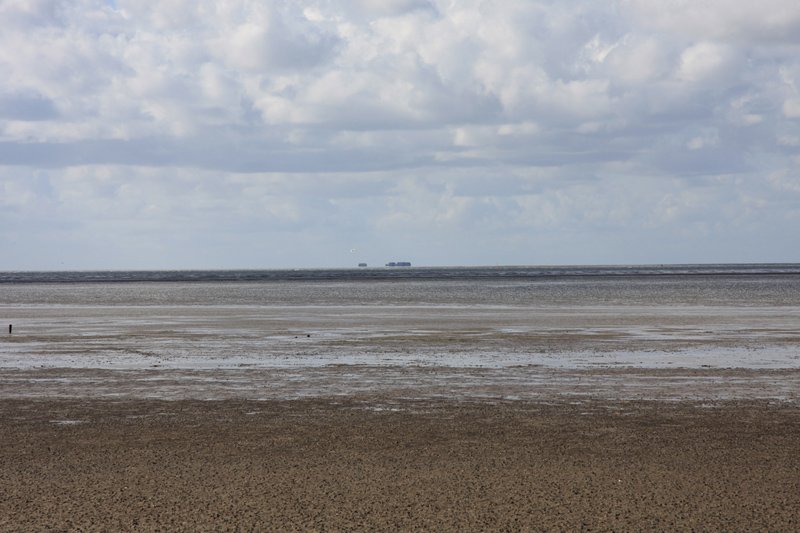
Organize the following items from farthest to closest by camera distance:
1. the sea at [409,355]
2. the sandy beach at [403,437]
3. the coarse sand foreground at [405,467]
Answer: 1. the sea at [409,355]
2. the sandy beach at [403,437]
3. the coarse sand foreground at [405,467]

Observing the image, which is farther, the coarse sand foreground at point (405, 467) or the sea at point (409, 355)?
the sea at point (409, 355)

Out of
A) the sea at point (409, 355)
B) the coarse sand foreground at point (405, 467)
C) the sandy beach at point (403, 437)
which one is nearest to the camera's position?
the coarse sand foreground at point (405, 467)

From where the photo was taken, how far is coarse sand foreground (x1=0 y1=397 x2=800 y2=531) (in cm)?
995

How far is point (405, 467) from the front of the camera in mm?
12180

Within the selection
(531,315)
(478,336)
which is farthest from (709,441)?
(531,315)

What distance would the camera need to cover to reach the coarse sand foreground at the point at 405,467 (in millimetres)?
9945

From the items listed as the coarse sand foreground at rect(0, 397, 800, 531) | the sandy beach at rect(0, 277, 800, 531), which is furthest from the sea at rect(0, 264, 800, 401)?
the coarse sand foreground at rect(0, 397, 800, 531)

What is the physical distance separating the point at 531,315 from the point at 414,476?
3877cm

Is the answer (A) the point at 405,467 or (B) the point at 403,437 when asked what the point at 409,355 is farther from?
(A) the point at 405,467

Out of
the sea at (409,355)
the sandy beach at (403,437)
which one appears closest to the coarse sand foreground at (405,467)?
the sandy beach at (403,437)

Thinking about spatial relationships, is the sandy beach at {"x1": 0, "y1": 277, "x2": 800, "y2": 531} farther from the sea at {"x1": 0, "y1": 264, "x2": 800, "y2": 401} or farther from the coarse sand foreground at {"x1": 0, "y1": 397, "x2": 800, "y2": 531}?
the sea at {"x1": 0, "y1": 264, "x2": 800, "y2": 401}

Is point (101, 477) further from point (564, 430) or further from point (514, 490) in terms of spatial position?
point (564, 430)

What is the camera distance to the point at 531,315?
163 feet

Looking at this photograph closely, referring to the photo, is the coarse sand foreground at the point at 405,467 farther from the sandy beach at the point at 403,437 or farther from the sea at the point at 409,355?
the sea at the point at 409,355
